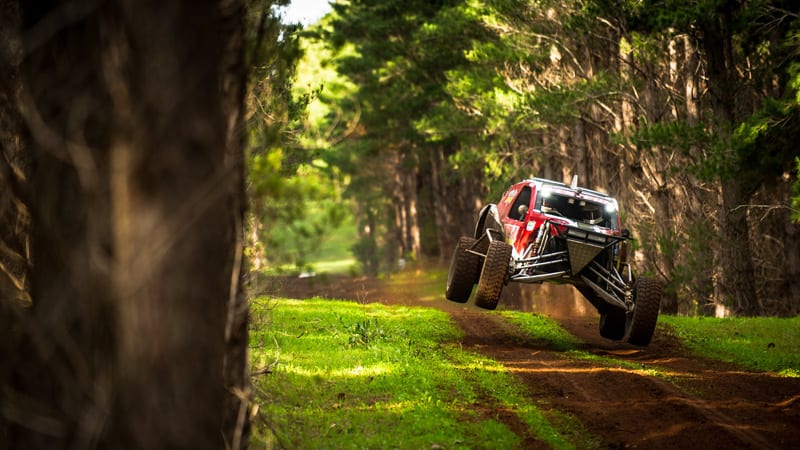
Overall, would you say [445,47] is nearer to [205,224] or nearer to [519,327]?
[519,327]

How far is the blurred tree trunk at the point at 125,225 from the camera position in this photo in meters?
4.45

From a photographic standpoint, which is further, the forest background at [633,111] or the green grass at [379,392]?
the forest background at [633,111]

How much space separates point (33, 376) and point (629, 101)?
25.4 m

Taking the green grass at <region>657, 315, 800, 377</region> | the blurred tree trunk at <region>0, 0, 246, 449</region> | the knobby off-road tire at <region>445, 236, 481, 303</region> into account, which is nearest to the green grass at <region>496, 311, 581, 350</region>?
the knobby off-road tire at <region>445, 236, 481, 303</region>

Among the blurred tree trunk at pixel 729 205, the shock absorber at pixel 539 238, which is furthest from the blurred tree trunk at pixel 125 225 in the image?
the blurred tree trunk at pixel 729 205

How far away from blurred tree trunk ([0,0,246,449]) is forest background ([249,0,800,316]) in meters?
2.74

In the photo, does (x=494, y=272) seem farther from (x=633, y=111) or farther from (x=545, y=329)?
(x=633, y=111)

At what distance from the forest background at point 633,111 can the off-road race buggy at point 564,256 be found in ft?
8.72

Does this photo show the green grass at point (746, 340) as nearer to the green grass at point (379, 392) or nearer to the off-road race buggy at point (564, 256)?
the off-road race buggy at point (564, 256)

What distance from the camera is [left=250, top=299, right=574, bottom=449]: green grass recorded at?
943cm

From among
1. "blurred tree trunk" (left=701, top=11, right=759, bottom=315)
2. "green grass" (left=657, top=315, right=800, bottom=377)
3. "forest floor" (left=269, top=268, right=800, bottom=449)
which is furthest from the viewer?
"blurred tree trunk" (left=701, top=11, right=759, bottom=315)

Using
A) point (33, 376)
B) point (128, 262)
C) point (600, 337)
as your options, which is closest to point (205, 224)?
point (128, 262)

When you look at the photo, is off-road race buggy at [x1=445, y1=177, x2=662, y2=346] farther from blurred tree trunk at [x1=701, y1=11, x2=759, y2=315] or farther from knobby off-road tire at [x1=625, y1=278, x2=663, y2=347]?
blurred tree trunk at [x1=701, y1=11, x2=759, y2=315]

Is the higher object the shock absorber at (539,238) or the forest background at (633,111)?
the forest background at (633,111)
